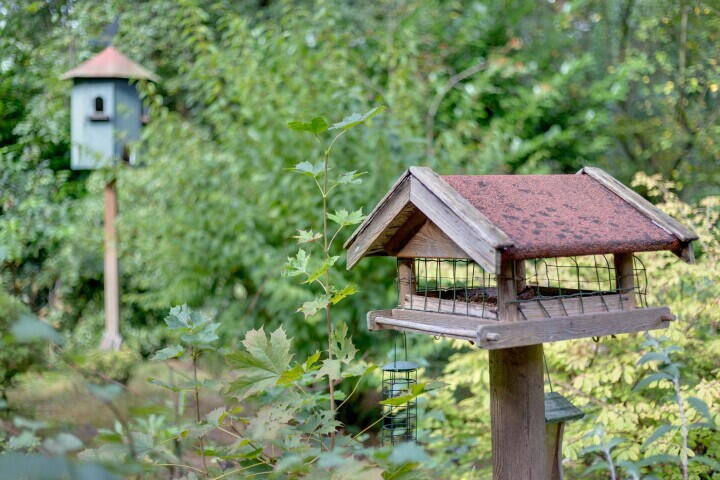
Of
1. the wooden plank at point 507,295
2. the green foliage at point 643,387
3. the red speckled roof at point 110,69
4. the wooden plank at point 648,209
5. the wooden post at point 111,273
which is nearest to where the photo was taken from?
the wooden plank at point 507,295

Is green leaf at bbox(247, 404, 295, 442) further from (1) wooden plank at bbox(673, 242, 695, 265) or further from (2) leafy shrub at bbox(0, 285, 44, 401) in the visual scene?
(1) wooden plank at bbox(673, 242, 695, 265)

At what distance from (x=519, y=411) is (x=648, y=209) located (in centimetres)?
72

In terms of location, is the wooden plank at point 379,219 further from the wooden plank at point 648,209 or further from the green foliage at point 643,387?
the green foliage at point 643,387

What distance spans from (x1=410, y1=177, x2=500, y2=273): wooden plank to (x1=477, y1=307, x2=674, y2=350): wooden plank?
0.17 meters

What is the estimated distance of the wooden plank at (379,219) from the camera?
200 centimetres

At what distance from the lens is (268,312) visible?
16.7 ft

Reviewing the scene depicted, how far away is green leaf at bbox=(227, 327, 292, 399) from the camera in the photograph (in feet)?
4.92

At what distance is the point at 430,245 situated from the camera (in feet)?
6.76

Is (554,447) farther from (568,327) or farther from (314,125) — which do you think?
(314,125)

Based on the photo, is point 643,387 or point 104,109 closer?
point 643,387

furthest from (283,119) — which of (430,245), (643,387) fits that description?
(430,245)

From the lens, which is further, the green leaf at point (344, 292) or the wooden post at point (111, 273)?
the wooden post at point (111, 273)

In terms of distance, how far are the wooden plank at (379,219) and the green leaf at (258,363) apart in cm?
57

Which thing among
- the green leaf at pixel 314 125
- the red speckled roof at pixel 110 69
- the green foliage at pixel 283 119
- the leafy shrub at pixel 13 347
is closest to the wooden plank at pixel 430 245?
the green leaf at pixel 314 125
